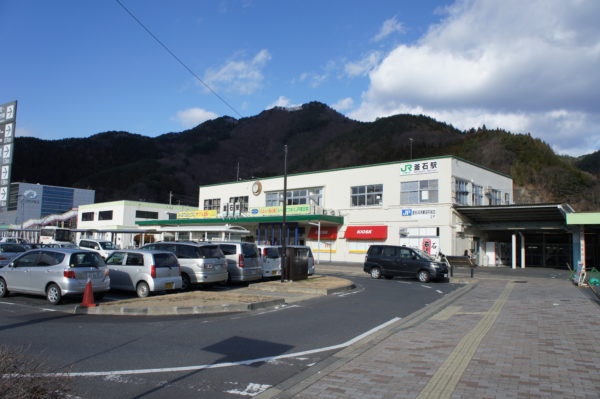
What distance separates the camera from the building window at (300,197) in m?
43.1

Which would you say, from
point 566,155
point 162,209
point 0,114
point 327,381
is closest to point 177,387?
point 327,381

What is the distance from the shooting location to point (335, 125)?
146 m

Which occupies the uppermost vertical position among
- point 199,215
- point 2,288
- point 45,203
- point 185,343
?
point 45,203

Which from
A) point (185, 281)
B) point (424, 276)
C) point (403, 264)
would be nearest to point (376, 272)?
point (403, 264)

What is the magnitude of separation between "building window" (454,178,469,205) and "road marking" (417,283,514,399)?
87.0 ft

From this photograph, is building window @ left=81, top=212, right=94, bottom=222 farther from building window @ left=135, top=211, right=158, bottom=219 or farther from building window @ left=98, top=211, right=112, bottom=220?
building window @ left=135, top=211, right=158, bottom=219

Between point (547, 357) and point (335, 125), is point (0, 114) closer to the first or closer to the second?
point (547, 357)

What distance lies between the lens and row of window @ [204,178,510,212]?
3569 cm

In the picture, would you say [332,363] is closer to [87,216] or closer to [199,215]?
[199,215]

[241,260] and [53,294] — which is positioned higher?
[241,260]

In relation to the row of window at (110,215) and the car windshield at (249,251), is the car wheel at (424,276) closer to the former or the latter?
the car windshield at (249,251)

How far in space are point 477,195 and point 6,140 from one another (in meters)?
34.8

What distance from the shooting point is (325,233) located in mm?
41500

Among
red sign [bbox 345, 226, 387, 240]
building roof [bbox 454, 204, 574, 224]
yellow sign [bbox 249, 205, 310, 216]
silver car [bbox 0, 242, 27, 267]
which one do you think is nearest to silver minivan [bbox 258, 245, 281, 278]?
silver car [bbox 0, 242, 27, 267]
